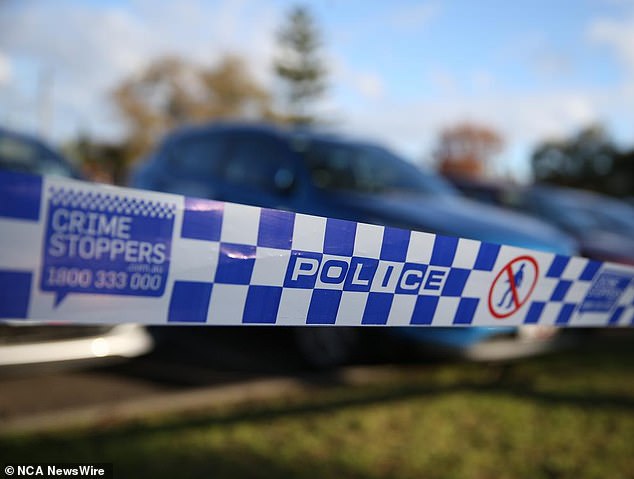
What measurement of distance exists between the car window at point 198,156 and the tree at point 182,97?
119 ft

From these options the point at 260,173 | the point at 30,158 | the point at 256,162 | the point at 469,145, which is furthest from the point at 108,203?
the point at 469,145

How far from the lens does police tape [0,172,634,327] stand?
0.96 meters

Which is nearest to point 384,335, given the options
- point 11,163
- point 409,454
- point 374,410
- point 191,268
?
point 374,410

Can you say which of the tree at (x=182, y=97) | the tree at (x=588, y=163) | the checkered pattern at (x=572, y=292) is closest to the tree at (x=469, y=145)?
the tree at (x=588, y=163)

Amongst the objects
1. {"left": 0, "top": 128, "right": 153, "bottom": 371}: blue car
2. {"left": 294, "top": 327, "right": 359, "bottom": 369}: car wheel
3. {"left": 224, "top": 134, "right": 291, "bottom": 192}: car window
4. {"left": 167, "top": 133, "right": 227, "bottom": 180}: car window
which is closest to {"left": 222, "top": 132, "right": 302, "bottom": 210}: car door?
{"left": 224, "top": 134, "right": 291, "bottom": 192}: car window

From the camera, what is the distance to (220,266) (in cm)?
110

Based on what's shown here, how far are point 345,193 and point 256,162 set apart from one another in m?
0.82

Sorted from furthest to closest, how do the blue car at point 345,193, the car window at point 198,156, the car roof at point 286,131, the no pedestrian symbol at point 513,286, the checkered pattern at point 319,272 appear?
1. the car window at point 198,156
2. the car roof at point 286,131
3. the blue car at point 345,193
4. the no pedestrian symbol at point 513,286
5. the checkered pattern at point 319,272

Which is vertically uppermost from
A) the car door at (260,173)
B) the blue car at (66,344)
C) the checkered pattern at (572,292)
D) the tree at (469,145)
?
the checkered pattern at (572,292)

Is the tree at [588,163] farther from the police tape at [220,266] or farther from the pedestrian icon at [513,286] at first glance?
the police tape at [220,266]

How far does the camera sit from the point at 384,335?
355cm

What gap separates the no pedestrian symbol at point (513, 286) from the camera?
4.68 ft

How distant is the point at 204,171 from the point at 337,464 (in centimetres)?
272

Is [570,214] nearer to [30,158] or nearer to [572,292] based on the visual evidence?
[572,292]
